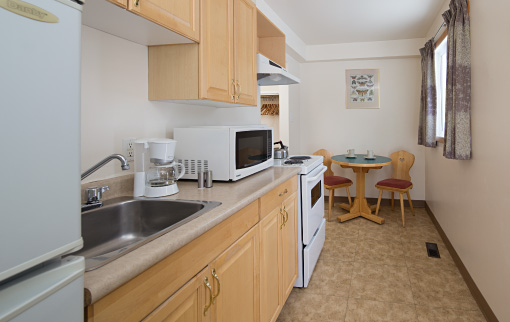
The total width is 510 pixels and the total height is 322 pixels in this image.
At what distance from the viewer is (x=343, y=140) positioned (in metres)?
5.09

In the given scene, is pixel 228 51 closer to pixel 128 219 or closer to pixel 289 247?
pixel 128 219

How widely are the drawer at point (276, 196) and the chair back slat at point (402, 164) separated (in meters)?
2.89

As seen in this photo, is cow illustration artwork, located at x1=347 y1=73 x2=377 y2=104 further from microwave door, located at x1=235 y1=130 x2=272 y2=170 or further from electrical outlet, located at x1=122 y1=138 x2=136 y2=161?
electrical outlet, located at x1=122 y1=138 x2=136 y2=161

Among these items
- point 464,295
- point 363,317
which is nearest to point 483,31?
point 464,295

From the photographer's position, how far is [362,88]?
498 centimetres

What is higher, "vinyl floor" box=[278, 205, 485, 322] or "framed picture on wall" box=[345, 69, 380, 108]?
"framed picture on wall" box=[345, 69, 380, 108]

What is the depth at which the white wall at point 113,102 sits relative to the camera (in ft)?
4.64

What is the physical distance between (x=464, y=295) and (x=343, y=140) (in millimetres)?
3079

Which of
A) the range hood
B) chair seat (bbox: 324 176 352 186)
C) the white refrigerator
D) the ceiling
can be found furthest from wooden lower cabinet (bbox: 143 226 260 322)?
chair seat (bbox: 324 176 352 186)

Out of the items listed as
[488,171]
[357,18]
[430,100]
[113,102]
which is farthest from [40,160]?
[430,100]

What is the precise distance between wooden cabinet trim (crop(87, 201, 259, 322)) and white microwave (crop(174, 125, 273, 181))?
0.55 metres

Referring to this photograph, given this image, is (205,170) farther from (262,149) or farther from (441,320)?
(441,320)

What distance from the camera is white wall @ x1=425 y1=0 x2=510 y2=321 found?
5.88 ft

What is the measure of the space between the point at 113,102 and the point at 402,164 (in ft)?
13.6
